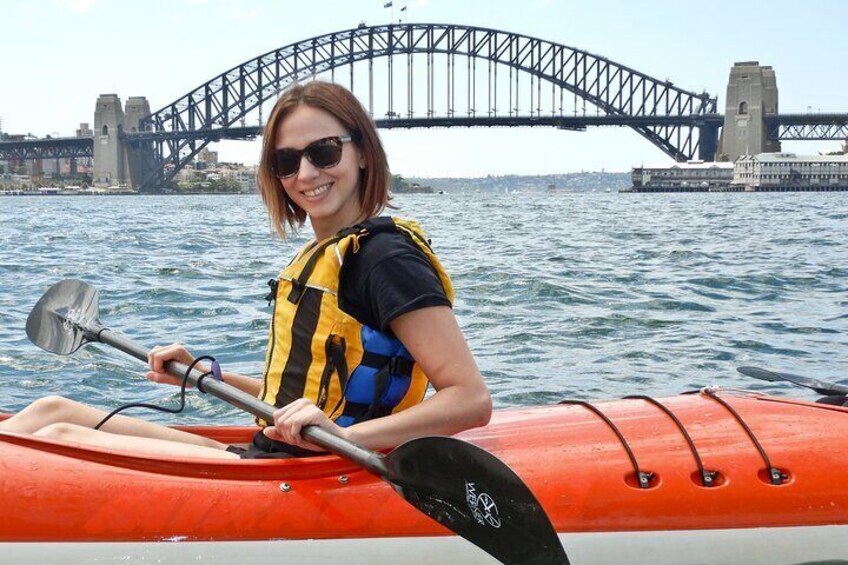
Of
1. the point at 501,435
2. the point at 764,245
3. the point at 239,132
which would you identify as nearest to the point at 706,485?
the point at 501,435

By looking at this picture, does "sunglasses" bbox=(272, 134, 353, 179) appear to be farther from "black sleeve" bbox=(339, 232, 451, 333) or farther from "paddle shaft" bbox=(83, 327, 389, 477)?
"paddle shaft" bbox=(83, 327, 389, 477)

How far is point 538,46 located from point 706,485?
72391 millimetres

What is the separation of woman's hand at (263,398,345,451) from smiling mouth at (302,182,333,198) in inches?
18.3

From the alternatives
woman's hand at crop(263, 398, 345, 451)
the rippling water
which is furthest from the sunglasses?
the rippling water

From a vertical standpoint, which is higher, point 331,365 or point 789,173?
point 331,365

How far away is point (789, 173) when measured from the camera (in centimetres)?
6425

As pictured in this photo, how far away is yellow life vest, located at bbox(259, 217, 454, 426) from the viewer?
226 cm

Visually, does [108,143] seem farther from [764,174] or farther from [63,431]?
[63,431]

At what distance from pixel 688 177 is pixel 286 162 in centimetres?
6615

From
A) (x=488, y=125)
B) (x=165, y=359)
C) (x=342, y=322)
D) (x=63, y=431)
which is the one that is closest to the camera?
(x=342, y=322)

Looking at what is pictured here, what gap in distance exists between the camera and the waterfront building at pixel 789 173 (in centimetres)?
6328

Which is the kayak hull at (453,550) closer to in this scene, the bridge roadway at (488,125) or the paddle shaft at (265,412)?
the paddle shaft at (265,412)

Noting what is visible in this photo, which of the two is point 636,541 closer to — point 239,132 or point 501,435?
point 501,435

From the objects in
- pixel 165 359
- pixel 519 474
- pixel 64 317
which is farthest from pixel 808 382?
pixel 64 317
